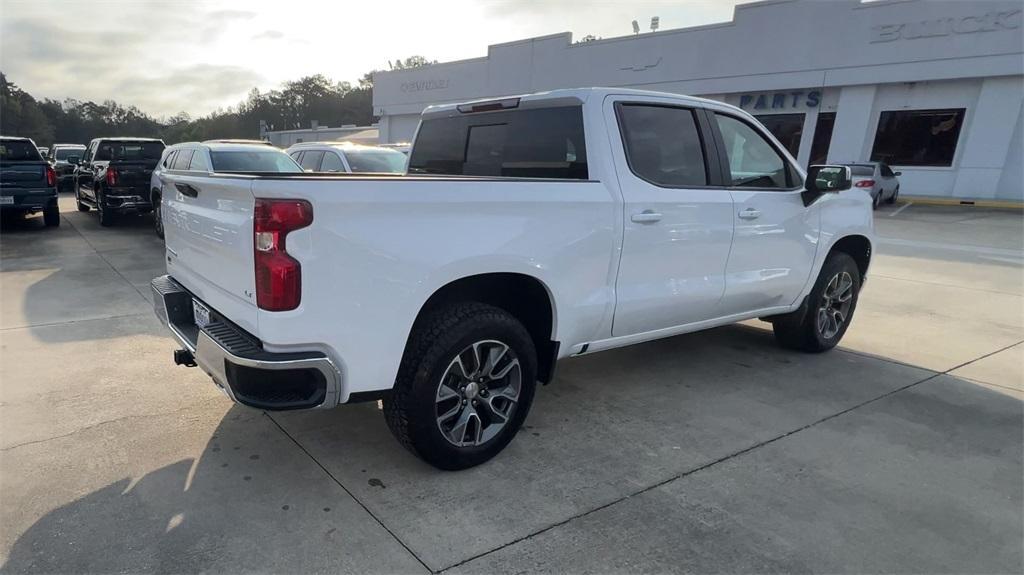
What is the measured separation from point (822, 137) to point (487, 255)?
942 inches

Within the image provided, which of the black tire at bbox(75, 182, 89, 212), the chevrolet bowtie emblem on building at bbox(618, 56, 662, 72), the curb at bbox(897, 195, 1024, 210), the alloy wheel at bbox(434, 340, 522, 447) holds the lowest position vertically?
the black tire at bbox(75, 182, 89, 212)

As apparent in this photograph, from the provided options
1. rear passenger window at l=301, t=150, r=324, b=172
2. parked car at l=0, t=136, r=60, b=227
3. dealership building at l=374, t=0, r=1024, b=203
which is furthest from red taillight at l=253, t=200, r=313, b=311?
dealership building at l=374, t=0, r=1024, b=203

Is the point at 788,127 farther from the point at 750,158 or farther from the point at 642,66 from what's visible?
the point at 750,158

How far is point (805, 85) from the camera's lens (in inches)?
870

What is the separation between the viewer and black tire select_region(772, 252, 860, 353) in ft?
16.2

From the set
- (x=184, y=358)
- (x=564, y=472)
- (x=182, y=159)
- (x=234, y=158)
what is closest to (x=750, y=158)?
(x=564, y=472)

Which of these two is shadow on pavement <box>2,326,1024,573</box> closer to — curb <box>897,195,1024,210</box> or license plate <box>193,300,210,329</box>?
license plate <box>193,300,210,329</box>

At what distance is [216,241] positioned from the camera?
276 centimetres

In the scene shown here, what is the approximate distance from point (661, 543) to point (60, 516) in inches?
104

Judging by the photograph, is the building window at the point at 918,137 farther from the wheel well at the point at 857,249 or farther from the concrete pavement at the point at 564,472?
the wheel well at the point at 857,249

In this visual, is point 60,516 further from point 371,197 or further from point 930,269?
point 930,269

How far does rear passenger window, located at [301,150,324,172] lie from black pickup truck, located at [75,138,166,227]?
359cm

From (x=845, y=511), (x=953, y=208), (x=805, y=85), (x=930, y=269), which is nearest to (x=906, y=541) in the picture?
(x=845, y=511)

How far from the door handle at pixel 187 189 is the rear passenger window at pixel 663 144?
2.36 m
